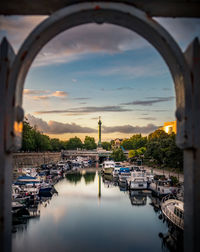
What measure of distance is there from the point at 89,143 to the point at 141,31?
155814 mm

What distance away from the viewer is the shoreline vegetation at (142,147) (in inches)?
1565

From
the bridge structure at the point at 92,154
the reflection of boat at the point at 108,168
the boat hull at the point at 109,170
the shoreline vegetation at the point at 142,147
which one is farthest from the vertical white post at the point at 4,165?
the bridge structure at the point at 92,154

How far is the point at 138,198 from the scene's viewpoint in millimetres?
31969

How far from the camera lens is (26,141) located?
2371 inches

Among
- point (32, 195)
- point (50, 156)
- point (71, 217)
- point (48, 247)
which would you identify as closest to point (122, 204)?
point (71, 217)

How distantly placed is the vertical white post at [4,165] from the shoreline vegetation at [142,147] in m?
34.4

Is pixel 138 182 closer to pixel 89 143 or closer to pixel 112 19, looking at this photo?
pixel 112 19

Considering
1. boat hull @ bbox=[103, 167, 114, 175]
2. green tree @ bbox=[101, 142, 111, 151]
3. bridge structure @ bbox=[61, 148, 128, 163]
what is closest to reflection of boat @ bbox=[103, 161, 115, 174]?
boat hull @ bbox=[103, 167, 114, 175]

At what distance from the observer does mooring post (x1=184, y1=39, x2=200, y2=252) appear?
435cm

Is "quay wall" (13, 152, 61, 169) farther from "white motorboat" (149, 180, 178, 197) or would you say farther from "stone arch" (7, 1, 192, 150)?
"stone arch" (7, 1, 192, 150)

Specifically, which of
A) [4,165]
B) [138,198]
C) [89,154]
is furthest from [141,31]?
[89,154]

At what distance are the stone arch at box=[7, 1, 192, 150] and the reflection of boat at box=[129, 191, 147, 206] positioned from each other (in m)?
26.0

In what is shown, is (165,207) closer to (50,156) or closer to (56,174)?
(56,174)

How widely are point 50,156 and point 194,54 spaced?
287 ft
